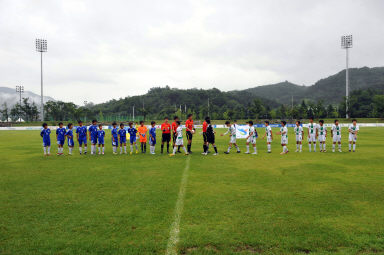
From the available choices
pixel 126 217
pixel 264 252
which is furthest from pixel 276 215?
pixel 126 217

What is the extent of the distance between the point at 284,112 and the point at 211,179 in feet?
272

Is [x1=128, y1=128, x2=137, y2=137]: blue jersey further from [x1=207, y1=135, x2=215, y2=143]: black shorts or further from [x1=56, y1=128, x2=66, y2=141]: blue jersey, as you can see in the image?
[x1=207, y1=135, x2=215, y2=143]: black shorts

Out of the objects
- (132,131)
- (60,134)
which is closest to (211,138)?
(132,131)

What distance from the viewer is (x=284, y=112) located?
84875 millimetres

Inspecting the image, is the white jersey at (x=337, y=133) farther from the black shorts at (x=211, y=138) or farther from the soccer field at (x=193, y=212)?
the black shorts at (x=211, y=138)

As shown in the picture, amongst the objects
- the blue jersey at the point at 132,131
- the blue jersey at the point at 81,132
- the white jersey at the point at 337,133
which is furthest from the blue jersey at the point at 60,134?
the white jersey at the point at 337,133

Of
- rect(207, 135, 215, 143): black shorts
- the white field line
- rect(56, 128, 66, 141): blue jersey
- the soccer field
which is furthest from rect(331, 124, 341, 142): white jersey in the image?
rect(56, 128, 66, 141): blue jersey

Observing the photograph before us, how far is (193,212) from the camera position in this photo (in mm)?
5336

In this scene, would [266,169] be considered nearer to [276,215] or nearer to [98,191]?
[276,215]

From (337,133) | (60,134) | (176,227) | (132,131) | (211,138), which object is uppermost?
(132,131)

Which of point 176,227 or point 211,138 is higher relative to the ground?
point 211,138

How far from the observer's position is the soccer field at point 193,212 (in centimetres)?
401

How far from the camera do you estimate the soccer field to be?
4008mm

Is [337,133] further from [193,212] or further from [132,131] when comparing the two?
[193,212]
